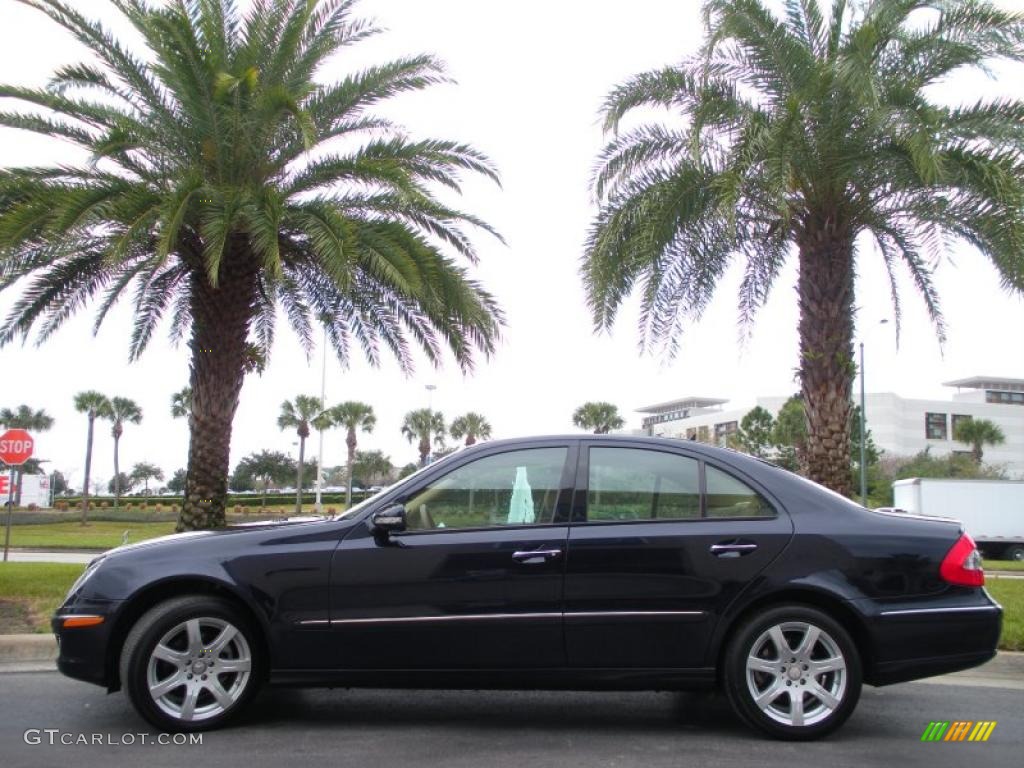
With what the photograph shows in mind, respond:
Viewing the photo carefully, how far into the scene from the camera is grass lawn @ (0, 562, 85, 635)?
7.90 meters

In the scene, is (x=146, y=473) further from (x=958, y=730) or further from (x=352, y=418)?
(x=958, y=730)

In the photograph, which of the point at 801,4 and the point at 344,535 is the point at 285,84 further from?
the point at 344,535

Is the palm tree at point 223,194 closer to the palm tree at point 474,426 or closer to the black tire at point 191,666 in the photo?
the black tire at point 191,666

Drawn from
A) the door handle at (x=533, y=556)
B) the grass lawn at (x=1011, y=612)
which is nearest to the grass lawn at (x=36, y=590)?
the door handle at (x=533, y=556)

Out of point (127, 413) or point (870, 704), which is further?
point (127, 413)

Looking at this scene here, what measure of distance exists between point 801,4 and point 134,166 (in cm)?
833

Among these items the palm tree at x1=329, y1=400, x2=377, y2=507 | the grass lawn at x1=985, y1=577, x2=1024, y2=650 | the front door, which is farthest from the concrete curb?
the palm tree at x1=329, y1=400, x2=377, y2=507

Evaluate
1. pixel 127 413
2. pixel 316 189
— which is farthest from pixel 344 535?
pixel 127 413

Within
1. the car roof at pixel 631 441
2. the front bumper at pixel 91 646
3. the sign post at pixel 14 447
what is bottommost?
the front bumper at pixel 91 646

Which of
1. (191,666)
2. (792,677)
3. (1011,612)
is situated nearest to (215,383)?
(191,666)

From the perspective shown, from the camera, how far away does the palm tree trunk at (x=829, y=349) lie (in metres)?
11.2

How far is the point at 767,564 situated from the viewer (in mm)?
4742

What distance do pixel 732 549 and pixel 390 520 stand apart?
1.75m

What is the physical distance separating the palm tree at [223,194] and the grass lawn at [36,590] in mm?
1679
